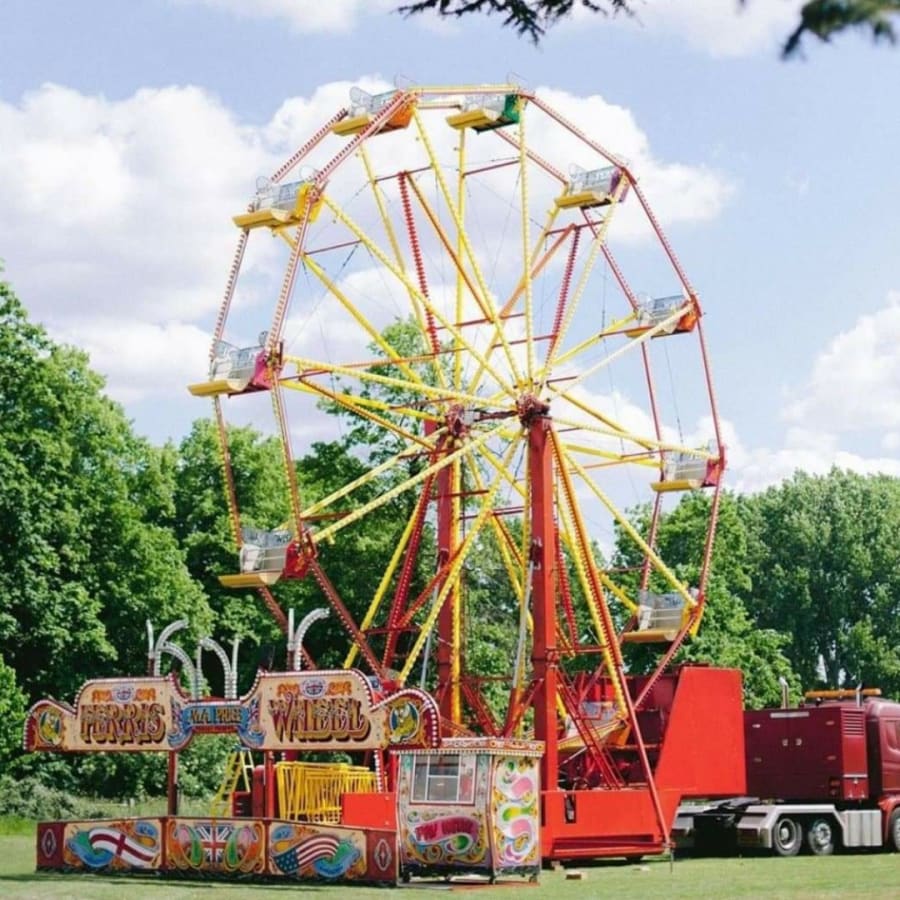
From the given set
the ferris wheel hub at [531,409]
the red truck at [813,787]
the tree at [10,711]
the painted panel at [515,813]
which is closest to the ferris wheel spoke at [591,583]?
the ferris wheel hub at [531,409]

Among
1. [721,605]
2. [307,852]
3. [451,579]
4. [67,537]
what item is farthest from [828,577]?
[307,852]

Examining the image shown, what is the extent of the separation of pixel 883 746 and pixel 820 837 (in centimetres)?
255

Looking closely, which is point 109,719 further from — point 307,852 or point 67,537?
point 67,537

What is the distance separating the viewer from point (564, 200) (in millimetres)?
38031

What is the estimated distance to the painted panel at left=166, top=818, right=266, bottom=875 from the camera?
24391 millimetres

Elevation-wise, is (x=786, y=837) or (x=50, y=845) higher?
(x=50, y=845)

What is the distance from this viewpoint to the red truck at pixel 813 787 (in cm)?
3275

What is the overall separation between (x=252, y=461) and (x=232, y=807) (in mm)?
31856

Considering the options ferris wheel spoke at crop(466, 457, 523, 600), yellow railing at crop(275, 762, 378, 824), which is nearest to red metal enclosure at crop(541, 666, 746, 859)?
yellow railing at crop(275, 762, 378, 824)

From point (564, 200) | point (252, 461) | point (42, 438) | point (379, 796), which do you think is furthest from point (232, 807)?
point (252, 461)

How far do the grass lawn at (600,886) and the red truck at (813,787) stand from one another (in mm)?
3819

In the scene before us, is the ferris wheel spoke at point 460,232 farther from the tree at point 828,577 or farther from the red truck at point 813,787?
the tree at point 828,577

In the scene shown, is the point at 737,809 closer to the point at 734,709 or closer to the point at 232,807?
the point at 734,709

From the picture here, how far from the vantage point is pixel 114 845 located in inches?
1024
